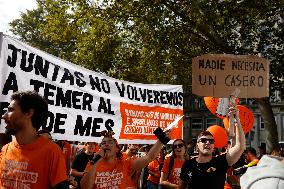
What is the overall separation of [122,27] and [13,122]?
14562mm

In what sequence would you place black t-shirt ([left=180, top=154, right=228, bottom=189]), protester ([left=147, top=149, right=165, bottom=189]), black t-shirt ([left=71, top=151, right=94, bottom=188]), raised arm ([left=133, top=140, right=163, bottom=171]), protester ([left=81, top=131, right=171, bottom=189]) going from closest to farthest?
raised arm ([left=133, top=140, right=163, bottom=171]) < protester ([left=81, top=131, right=171, bottom=189]) < black t-shirt ([left=180, top=154, right=228, bottom=189]) < black t-shirt ([left=71, top=151, right=94, bottom=188]) < protester ([left=147, top=149, right=165, bottom=189])

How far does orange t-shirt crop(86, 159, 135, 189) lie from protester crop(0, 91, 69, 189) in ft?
4.88

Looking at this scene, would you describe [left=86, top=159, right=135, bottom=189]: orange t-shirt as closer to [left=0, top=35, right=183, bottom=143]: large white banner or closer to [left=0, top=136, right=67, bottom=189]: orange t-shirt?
[left=0, top=35, right=183, bottom=143]: large white banner

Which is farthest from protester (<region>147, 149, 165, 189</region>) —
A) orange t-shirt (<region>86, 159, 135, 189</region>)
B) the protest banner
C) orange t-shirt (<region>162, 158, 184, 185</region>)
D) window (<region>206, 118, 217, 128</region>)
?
window (<region>206, 118, 217, 128</region>)

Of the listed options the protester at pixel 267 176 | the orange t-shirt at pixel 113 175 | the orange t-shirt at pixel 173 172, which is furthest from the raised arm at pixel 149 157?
the protester at pixel 267 176

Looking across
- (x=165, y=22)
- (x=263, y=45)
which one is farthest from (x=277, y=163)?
(x=263, y=45)

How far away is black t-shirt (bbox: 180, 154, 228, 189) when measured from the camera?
5035 mm

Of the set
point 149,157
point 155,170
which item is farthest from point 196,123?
point 149,157

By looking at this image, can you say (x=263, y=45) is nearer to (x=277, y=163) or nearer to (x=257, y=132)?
(x=277, y=163)

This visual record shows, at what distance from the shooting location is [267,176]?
1411 mm

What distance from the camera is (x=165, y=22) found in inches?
677

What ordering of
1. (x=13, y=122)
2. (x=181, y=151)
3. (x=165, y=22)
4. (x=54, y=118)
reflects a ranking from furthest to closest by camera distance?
1. (x=165, y=22)
2. (x=181, y=151)
3. (x=54, y=118)
4. (x=13, y=122)

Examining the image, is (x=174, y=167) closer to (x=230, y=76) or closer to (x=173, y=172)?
(x=173, y=172)

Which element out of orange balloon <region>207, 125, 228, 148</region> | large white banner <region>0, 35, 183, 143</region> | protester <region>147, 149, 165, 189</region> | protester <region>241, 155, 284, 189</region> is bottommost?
protester <region>147, 149, 165, 189</region>
